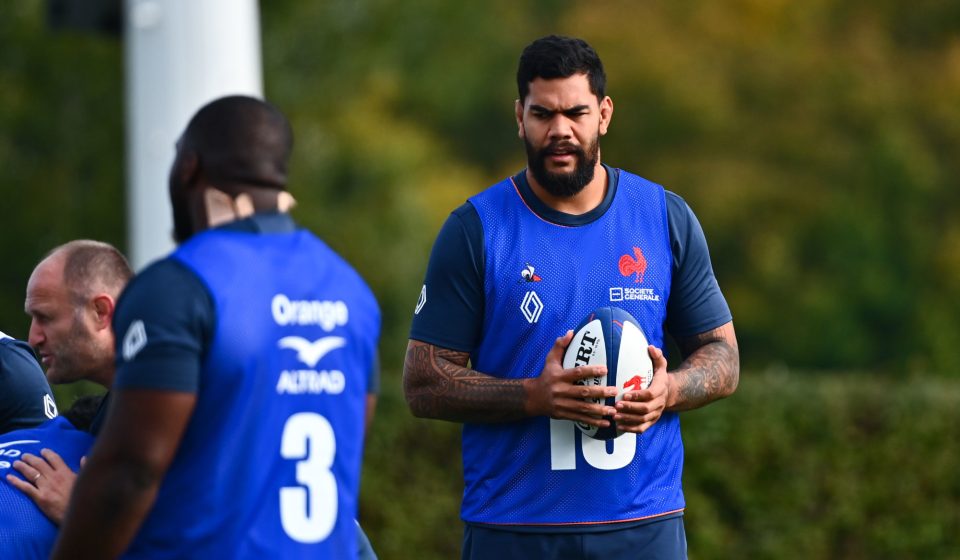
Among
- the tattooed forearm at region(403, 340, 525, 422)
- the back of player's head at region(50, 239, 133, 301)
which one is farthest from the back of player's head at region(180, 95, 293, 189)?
the tattooed forearm at region(403, 340, 525, 422)

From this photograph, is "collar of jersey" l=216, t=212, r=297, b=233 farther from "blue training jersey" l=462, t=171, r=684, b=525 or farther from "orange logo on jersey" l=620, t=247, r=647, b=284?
"orange logo on jersey" l=620, t=247, r=647, b=284

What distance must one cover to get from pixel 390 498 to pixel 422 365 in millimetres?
5406

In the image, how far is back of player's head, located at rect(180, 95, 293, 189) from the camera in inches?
141

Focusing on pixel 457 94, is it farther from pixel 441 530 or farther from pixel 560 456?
pixel 560 456

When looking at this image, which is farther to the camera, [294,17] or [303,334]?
[294,17]

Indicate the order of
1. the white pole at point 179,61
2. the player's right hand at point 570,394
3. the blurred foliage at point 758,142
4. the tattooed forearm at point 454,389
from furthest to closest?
the blurred foliage at point 758,142, the white pole at point 179,61, the tattooed forearm at point 454,389, the player's right hand at point 570,394

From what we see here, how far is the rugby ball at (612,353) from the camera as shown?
4949 millimetres

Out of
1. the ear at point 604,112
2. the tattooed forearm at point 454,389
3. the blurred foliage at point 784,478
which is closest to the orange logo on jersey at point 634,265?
the ear at point 604,112

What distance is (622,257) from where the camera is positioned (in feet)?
17.2

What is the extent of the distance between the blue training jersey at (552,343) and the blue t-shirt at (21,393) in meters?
1.43

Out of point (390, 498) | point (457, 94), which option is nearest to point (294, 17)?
point (390, 498)

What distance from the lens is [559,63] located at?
521 cm

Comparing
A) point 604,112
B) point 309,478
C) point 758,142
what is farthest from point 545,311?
point 758,142

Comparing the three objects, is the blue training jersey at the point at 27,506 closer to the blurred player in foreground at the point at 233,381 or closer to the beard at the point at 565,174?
the blurred player in foreground at the point at 233,381
